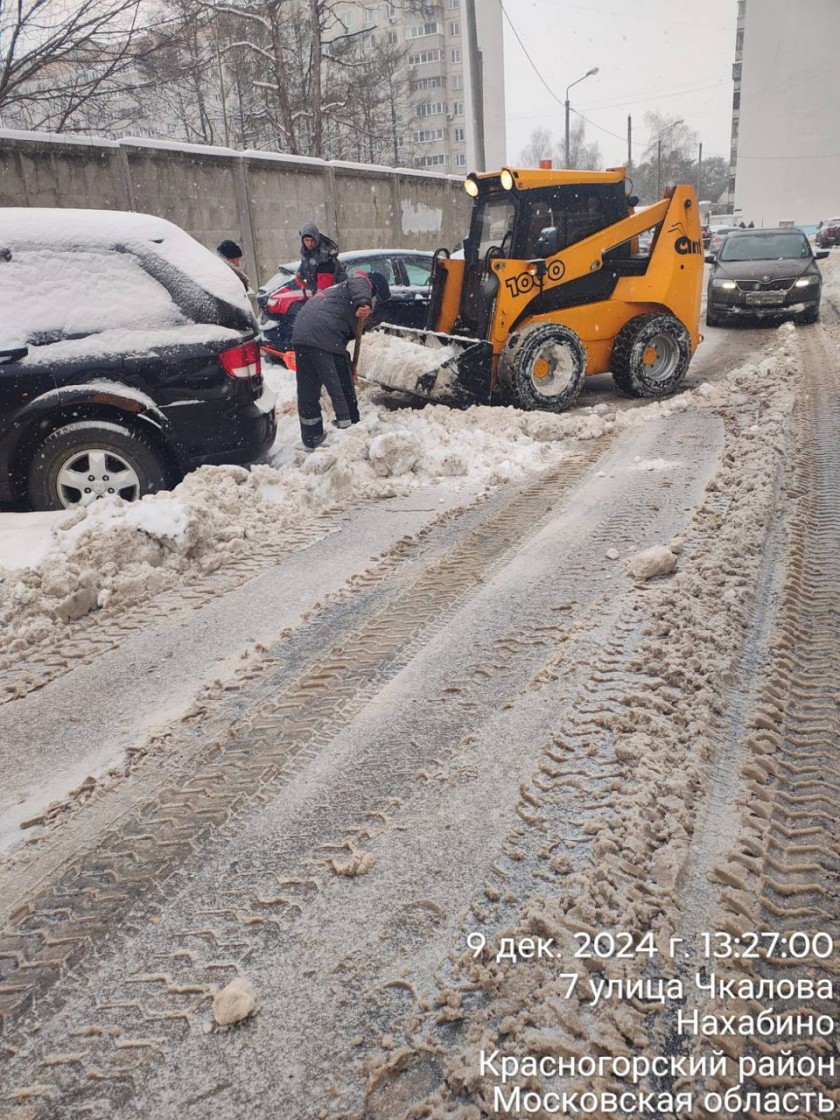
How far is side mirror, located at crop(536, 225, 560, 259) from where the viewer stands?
23.9 ft

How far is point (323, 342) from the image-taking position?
6.48m

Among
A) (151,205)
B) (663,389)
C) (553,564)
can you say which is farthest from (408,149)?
(553,564)

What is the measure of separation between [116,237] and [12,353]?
3.54ft

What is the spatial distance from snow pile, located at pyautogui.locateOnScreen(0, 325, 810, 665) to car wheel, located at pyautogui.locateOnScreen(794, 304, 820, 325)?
5691 millimetres

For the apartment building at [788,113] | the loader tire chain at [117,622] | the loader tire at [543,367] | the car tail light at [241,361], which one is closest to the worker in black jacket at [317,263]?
the loader tire at [543,367]

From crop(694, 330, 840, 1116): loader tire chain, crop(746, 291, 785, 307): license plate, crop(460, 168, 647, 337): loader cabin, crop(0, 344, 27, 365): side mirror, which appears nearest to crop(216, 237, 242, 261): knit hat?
crop(460, 168, 647, 337): loader cabin

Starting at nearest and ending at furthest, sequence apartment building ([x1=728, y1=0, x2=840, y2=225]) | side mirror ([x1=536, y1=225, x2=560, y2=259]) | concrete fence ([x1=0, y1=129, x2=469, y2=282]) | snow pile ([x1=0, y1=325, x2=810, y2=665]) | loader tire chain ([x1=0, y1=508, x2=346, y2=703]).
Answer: loader tire chain ([x1=0, y1=508, x2=346, y2=703]) → snow pile ([x1=0, y1=325, x2=810, y2=665]) → side mirror ([x1=536, y1=225, x2=560, y2=259]) → concrete fence ([x1=0, y1=129, x2=469, y2=282]) → apartment building ([x1=728, y1=0, x2=840, y2=225])

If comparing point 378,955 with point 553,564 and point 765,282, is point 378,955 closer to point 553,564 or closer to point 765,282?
point 553,564

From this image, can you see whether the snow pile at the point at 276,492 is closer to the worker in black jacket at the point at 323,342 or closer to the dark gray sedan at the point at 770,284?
the worker in black jacket at the point at 323,342

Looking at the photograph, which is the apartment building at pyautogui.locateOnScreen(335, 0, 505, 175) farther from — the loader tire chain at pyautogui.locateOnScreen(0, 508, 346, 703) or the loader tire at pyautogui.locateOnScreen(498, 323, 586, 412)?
the loader tire chain at pyautogui.locateOnScreen(0, 508, 346, 703)

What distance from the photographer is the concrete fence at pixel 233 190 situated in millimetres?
10344

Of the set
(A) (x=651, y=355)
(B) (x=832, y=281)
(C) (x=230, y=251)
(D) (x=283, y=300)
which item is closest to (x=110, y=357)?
(C) (x=230, y=251)

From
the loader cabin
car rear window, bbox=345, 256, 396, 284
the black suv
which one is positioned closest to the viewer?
the black suv

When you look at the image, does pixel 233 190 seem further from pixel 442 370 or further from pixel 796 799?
pixel 796 799
